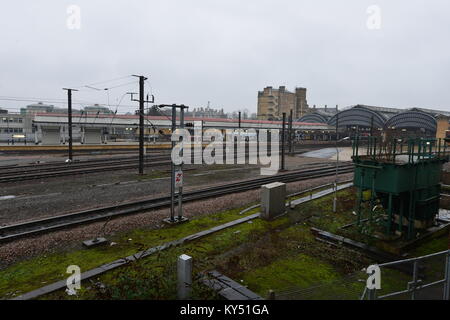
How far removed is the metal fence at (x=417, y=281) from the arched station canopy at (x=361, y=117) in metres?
72.9

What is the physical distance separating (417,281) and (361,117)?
3088 inches

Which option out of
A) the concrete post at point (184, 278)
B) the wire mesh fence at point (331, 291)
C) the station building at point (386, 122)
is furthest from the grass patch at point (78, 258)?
the station building at point (386, 122)

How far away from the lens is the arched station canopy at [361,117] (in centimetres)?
7475

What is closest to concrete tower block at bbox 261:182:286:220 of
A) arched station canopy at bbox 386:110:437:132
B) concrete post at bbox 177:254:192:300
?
concrete post at bbox 177:254:192:300

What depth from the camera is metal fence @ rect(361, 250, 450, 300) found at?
6.25 m

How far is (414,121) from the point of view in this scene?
6825 centimetres

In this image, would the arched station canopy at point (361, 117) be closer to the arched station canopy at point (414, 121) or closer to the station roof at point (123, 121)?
the arched station canopy at point (414, 121)

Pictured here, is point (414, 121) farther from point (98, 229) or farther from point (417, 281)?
point (98, 229)

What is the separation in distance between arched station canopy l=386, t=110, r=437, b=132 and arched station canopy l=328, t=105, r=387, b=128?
9.18ft

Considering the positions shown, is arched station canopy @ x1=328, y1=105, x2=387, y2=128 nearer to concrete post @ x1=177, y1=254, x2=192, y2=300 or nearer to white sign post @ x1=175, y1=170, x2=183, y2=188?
white sign post @ x1=175, y1=170, x2=183, y2=188

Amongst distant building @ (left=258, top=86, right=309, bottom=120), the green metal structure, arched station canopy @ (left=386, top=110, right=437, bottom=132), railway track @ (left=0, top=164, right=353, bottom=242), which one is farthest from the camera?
distant building @ (left=258, top=86, right=309, bottom=120)

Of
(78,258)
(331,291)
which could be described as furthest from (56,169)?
(331,291)

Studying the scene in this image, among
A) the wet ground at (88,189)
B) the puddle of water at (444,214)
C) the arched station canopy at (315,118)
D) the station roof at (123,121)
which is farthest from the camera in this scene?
the arched station canopy at (315,118)
